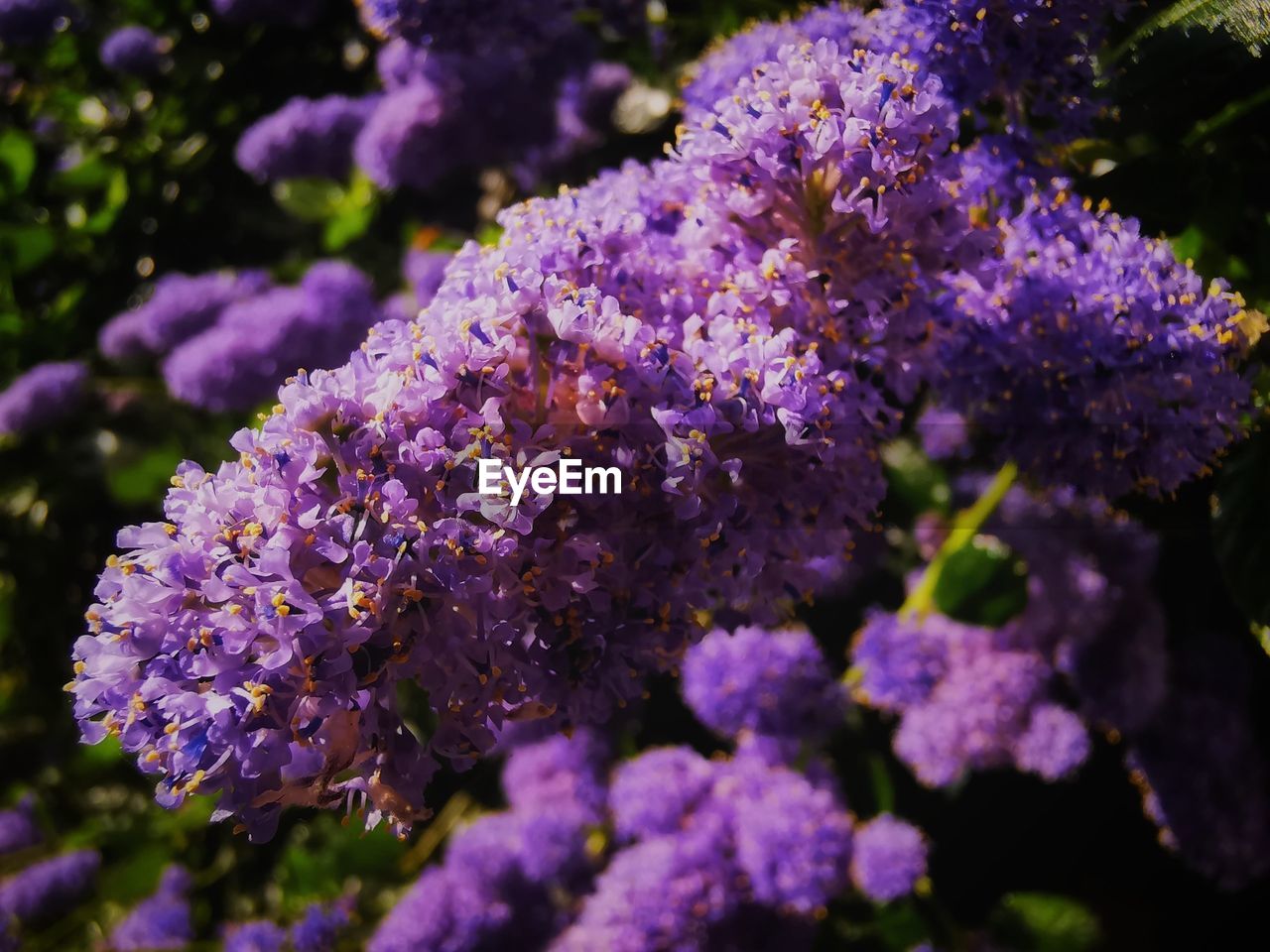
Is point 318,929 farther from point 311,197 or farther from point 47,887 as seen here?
point 311,197

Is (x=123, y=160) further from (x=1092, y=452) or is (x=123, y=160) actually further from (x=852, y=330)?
(x=1092, y=452)

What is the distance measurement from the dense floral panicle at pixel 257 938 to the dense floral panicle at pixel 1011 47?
1328 millimetres

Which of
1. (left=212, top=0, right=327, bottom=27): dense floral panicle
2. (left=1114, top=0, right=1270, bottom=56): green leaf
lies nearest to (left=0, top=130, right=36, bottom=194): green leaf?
(left=212, top=0, right=327, bottom=27): dense floral panicle

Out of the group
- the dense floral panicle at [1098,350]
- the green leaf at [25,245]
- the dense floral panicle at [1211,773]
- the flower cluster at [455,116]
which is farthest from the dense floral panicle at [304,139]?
the dense floral panicle at [1211,773]

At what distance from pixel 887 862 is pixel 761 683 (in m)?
0.27

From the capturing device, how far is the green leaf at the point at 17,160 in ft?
5.06

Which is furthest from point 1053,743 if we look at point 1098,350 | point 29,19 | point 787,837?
point 29,19

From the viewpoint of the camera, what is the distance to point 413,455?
22.0 inches

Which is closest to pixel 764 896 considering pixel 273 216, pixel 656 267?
pixel 656 267

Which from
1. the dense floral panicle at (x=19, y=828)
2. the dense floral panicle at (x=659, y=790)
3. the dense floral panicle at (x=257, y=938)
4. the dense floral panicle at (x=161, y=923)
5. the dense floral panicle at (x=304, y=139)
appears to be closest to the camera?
the dense floral panicle at (x=659, y=790)

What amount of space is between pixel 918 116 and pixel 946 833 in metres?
0.98

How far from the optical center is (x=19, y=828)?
5.18 feet

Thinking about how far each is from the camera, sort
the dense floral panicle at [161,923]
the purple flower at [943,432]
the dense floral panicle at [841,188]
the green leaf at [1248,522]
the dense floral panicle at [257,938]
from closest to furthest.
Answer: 1. the dense floral panicle at [841,188]
2. the green leaf at [1248,522]
3. the purple flower at [943,432]
4. the dense floral panicle at [257,938]
5. the dense floral panicle at [161,923]

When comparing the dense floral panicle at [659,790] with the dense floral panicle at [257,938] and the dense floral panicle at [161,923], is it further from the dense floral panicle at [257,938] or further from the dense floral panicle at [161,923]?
the dense floral panicle at [161,923]
